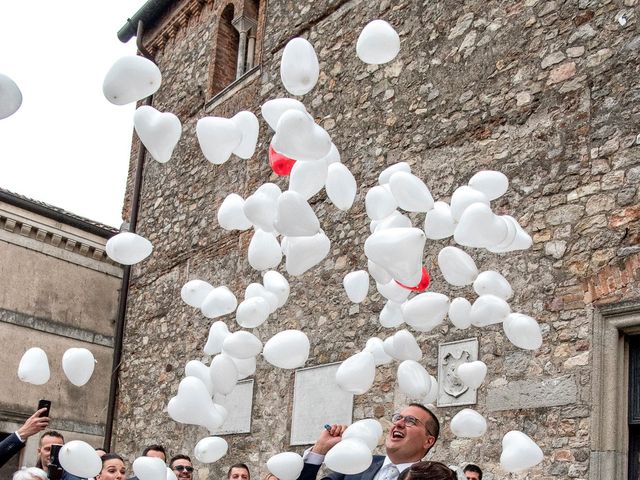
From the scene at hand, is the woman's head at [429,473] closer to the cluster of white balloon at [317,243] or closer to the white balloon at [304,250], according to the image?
the cluster of white balloon at [317,243]

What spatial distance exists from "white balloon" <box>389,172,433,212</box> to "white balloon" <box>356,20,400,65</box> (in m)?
0.73

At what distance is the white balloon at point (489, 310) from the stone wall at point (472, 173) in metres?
1.25

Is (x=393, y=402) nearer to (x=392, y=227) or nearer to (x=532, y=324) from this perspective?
(x=532, y=324)

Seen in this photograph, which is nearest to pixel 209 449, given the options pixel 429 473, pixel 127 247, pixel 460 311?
pixel 127 247

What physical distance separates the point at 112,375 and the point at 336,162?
289 inches

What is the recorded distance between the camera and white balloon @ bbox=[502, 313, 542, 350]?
4.51 metres

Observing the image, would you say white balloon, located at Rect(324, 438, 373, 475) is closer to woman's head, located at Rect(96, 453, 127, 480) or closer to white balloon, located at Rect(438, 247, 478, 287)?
white balloon, located at Rect(438, 247, 478, 287)

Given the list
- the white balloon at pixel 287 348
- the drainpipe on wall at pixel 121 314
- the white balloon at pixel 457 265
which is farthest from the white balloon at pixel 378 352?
the drainpipe on wall at pixel 121 314

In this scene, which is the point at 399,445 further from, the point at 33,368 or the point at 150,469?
the point at 33,368

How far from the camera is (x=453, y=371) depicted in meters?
6.25

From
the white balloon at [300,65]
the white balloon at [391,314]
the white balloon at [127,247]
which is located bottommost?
the white balloon at [391,314]

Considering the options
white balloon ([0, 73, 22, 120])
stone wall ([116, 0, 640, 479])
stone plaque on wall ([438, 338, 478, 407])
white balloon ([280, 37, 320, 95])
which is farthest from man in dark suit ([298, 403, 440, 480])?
stone plaque on wall ([438, 338, 478, 407])

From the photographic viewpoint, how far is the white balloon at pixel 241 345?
14.6 feet

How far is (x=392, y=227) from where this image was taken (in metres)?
4.13
